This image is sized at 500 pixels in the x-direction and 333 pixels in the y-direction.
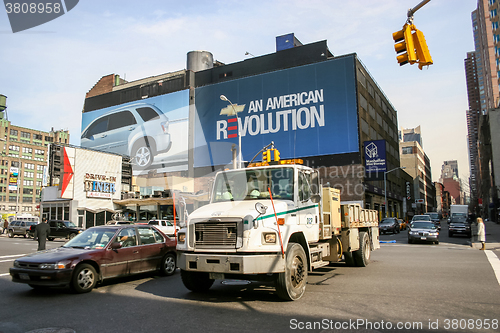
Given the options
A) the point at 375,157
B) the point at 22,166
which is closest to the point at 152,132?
the point at 375,157

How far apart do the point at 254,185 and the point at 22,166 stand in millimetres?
133223

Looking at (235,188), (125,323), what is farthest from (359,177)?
(125,323)

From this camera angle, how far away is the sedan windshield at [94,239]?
952 centimetres

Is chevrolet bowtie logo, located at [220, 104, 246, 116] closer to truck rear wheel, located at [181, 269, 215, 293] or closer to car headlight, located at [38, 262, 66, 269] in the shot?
truck rear wheel, located at [181, 269, 215, 293]

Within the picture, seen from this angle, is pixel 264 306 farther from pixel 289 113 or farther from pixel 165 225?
pixel 289 113

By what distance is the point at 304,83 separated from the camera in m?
52.2

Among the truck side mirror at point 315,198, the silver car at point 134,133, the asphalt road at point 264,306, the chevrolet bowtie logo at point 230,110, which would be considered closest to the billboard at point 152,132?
the silver car at point 134,133

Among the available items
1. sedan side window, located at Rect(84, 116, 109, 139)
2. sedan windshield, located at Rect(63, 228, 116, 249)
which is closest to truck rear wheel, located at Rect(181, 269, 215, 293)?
sedan windshield, located at Rect(63, 228, 116, 249)

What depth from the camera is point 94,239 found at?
32.1 feet

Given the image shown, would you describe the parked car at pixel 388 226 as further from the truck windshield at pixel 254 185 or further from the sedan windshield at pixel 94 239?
the sedan windshield at pixel 94 239

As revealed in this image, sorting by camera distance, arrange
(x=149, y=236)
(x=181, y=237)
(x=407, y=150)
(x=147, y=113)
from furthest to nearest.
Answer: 1. (x=407, y=150)
2. (x=147, y=113)
3. (x=149, y=236)
4. (x=181, y=237)

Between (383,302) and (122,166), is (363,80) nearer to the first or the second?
(122,166)

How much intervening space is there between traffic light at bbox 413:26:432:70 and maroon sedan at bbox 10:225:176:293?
8.56 metres

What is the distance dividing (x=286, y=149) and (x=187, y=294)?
148 ft
